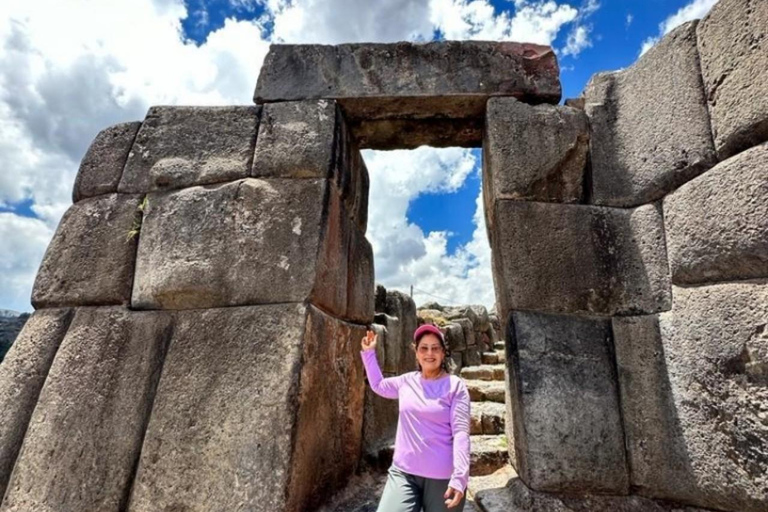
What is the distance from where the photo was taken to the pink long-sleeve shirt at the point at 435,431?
1842 mm

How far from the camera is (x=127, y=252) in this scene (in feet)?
8.66

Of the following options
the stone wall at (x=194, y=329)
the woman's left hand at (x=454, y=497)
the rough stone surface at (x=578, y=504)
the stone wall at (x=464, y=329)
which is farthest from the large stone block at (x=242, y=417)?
the stone wall at (x=464, y=329)

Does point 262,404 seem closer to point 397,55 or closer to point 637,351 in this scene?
point 637,351

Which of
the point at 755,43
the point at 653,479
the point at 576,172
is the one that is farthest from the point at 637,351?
the point at 755,43

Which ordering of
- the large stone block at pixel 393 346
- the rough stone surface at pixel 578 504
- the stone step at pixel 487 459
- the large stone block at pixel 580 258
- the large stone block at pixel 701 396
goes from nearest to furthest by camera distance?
1. the large stone block at pixel 701 396
2. the rough stone surface at pixel 578 504
3. the large stone block at pixel 580 258
4. the stone step at pixel 487 459
5. the large stone block at pixel 393 346

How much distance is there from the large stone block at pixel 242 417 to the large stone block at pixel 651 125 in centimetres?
202

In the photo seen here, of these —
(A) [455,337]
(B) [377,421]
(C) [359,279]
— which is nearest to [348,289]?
(C) [359,279]

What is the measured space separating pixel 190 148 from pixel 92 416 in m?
1.69

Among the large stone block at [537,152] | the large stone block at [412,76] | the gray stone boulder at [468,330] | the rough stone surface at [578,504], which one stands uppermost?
the large stone block at [412,76]

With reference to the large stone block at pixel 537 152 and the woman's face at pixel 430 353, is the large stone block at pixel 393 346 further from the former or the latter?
the large stone block at pixel 537 152

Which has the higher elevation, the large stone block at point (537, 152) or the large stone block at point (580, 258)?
the large stone block at point (537, 152)

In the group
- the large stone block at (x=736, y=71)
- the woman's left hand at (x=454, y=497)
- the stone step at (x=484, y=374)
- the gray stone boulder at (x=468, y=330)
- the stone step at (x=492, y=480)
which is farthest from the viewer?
the gray stone boulder at (x=468, y=330)

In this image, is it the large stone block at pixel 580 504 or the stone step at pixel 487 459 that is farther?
the stone step at pixel 487 459

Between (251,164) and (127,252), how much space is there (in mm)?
942
